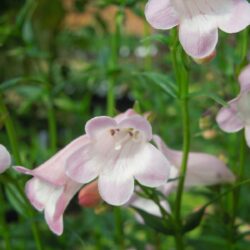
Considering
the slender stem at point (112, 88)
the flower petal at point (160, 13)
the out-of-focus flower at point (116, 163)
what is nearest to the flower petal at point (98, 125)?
the out-of-focus flower at point (116, 163)

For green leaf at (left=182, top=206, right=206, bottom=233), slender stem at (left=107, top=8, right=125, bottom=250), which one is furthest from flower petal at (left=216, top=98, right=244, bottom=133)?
slender stem at (left=107, top=8, right=125, bottom=250)

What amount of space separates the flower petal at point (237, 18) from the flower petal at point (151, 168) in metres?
0.14

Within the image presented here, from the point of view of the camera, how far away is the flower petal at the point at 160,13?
1.80 ft

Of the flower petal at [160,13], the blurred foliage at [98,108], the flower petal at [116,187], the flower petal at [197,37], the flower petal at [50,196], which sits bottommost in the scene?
the blurred foliage at [98,108]

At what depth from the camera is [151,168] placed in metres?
0.58

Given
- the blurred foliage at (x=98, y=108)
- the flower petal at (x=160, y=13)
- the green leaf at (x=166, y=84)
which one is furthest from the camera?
the blurred foliage at (x=98, y=108)

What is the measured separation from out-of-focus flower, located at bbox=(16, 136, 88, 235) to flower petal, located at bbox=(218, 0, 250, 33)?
0.19 meters

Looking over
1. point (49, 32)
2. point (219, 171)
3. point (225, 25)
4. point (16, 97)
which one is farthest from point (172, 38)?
point (16, 97)

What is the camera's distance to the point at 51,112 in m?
1.05

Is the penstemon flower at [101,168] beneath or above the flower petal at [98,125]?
beneath

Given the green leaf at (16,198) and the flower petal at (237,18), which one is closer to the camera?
the flower petal at (237,18)

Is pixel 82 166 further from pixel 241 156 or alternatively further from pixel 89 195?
pixel 241 156

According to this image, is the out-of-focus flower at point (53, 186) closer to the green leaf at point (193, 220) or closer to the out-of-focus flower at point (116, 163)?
the out-of-focus flower at point (116, 163)

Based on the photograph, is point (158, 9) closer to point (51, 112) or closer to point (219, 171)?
point (219, 171)
